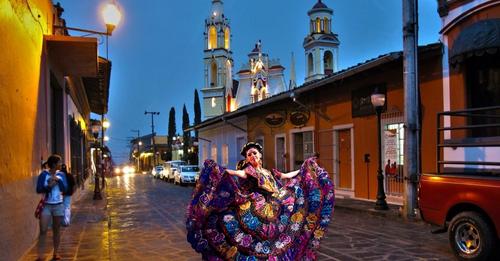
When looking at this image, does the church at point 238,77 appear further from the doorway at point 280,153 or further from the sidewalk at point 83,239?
the sidewalk at point 83,239

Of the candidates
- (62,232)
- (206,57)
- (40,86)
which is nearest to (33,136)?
(40,86)

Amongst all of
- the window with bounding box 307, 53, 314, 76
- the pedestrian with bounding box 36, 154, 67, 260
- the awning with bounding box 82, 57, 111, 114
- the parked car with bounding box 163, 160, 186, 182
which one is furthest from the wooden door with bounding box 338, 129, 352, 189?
the window with bounding box 307, 53, 314, 76

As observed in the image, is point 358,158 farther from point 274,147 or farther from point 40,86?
point 40,86

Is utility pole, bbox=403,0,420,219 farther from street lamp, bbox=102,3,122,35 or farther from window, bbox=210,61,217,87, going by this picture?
window, bbox=210,61,217,87

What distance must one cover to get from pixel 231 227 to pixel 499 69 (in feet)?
34.3

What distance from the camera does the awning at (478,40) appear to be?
12469 millimetres

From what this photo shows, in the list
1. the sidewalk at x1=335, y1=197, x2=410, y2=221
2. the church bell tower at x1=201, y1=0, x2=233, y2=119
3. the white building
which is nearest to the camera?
the sidewalk at x1=335, y1=197, x2=410, y2=221

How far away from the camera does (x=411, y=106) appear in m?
13.3

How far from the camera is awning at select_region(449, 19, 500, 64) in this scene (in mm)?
12469

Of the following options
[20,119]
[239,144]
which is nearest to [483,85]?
[20,119]

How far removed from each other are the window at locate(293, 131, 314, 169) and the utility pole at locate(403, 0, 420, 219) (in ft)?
28.4

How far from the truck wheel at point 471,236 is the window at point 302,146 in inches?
536

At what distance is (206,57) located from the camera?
263 ft

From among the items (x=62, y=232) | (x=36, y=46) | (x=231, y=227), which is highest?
(x=36, y=46)
